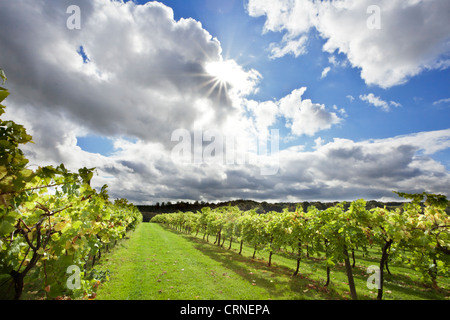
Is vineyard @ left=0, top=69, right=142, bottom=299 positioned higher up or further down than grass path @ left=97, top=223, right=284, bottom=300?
higher up

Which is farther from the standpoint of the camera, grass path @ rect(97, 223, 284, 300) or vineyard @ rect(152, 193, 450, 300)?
grass path @ rect(97, 223, 284, 300)

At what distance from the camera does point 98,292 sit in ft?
25.8

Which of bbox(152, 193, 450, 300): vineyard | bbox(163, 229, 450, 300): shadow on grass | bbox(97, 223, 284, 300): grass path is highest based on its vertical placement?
bbox(152, 193, 450, 300): vineyard

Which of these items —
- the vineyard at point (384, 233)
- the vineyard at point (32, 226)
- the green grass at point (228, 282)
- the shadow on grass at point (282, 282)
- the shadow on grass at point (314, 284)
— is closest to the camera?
the vineyard at point (32, 226)

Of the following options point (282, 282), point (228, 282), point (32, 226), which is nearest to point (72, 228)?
point (32, 226)

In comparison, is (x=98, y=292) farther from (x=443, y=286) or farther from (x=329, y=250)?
(x=443, y=286)

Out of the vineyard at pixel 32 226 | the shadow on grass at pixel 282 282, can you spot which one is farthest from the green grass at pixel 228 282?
the vineyard at pixel 32 226

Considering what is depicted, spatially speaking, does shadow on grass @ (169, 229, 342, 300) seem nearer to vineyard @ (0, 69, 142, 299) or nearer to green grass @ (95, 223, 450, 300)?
green grass @ (95, 223, 450, 300)

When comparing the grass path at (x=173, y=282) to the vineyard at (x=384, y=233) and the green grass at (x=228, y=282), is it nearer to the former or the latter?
the green grass at (x=228, y=282)

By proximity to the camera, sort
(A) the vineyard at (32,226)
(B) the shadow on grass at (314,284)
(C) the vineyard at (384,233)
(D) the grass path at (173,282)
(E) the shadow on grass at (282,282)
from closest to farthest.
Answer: (A) the vineyard at (32,226)
(C) the vineyard at (384,233)
(D) the grass path at (173,282)
(E) the shadow on grass at (282,282)
(B) the shadow on grass at (314,284)

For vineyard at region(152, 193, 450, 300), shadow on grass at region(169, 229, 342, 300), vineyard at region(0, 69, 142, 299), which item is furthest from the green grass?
vineyard at region(0, 69, 142, 299)

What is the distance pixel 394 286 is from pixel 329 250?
6.98 m
